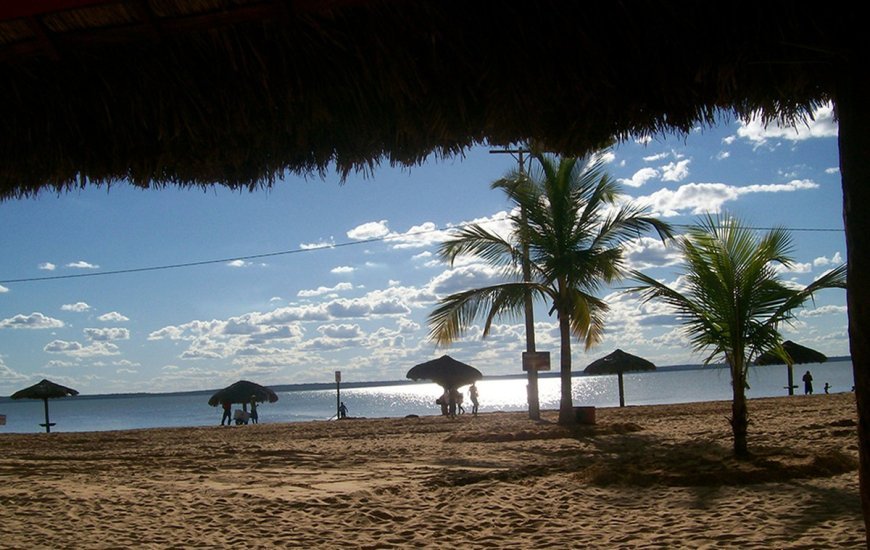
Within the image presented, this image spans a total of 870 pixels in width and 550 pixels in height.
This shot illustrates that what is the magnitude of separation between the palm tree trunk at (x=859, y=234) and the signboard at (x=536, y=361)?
1300 centimetres

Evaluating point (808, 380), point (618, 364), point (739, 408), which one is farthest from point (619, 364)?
point (739, 408)

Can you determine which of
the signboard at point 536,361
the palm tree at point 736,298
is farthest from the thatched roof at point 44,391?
the palm tree at point 736,298

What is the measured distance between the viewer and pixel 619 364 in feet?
79.5

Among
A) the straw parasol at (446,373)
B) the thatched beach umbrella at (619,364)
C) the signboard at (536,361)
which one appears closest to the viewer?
the signboard at (536,361)

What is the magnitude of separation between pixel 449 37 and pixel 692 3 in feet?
2.41

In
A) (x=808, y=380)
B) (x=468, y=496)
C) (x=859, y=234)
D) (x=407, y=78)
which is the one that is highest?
(x=407, y=78)

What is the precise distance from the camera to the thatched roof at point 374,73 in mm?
2254

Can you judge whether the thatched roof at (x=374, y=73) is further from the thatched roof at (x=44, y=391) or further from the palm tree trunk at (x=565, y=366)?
the thatched roof at (x=44, y=391)

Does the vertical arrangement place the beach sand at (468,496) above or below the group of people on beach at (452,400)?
above

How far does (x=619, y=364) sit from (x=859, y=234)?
22807 mm

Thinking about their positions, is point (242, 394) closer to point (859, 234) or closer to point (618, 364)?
point (618, 364)

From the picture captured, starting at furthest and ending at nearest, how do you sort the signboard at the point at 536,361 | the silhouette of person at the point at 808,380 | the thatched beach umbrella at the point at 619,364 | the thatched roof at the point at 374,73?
the silhouette of person at the point at 808,380 < the thatched beach umbrella at the point at 619,364 < the signboard at the point at 536,361 < the thatched roof at the point at 374,73

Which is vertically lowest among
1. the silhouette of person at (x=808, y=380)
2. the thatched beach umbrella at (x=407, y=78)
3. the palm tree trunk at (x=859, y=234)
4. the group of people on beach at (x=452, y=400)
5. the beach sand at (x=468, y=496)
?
the silhouette of person at (x=808, y=380)

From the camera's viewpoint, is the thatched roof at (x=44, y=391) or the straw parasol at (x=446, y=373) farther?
the thatched roof at (x=44, y=391)
